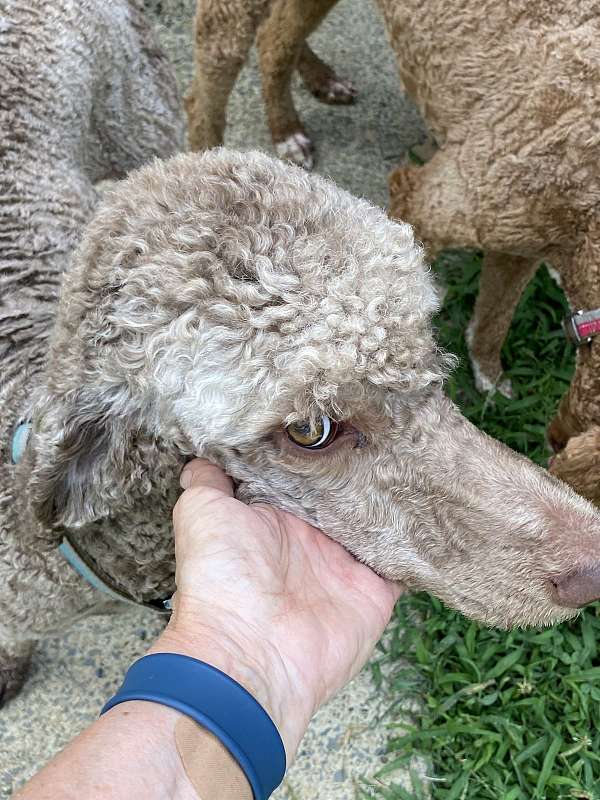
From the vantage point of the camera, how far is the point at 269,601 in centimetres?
139

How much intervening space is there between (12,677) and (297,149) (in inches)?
110

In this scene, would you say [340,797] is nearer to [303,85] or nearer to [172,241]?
[172,241]

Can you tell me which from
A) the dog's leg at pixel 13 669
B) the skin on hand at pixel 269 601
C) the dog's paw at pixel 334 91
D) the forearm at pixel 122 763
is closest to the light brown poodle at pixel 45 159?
the dog's leg at pixel 13 669

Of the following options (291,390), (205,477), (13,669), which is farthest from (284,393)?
(13,669)

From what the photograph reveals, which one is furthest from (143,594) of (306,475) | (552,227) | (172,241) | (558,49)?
(558,49)

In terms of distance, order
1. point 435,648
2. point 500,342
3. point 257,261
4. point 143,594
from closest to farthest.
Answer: point 257,261 → point 143,594 → point 435,648 → point 500,342

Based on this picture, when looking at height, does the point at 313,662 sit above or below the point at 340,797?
above

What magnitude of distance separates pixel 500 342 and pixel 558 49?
1.24 m

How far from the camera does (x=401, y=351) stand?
1.26 m

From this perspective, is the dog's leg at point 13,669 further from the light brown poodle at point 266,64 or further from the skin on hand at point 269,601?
the light brown poodle at point 266,64

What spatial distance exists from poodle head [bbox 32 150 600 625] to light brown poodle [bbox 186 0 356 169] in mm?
1832

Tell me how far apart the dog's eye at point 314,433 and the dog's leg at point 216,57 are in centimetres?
226

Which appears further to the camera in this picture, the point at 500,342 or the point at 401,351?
the point at 500,342

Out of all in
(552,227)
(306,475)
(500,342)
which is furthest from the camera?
(500,342)
